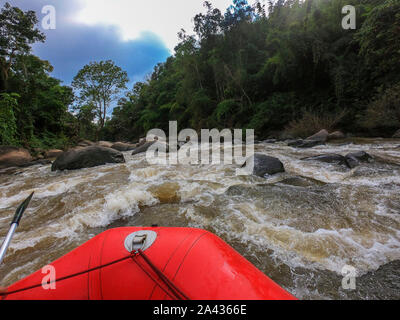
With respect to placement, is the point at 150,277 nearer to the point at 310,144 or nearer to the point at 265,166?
the point at 265,166

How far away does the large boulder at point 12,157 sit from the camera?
651cm

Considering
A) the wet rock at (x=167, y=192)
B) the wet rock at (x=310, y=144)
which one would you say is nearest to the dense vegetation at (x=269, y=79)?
the wet rock at (x=310, y=144)

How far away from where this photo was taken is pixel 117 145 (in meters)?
11.9

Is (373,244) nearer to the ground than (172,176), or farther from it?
nearer to the ground

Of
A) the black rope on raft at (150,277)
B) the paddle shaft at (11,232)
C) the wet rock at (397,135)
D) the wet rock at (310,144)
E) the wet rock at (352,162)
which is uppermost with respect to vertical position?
the wet rock at (397,135)

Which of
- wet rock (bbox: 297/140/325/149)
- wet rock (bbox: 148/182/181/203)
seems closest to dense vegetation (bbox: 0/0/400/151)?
wet rock (bbox: 297/140/325/149)

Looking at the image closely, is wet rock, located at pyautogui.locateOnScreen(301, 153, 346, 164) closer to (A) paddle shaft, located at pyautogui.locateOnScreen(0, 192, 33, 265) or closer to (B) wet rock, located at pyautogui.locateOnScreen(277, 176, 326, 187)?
(B) wet rock, located at pyautogui.locateOnScreen(277, 176, 326, 187)

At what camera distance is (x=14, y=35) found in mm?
9461

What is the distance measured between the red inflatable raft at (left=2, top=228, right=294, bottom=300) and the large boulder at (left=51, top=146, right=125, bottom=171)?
5218 millimetres

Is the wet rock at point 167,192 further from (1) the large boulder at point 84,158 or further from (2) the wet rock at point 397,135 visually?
(2) the wet rock at point 397,135

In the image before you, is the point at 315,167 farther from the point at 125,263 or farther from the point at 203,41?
the point at 203,41

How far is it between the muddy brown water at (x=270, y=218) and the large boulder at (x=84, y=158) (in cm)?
166

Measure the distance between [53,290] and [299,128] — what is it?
10820 millimetres
